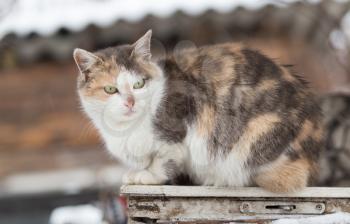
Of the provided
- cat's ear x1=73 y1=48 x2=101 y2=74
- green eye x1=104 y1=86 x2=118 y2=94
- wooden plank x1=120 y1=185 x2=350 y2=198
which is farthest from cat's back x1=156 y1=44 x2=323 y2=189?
cat's ear x1=73 y1=48 x2=101 y2=74

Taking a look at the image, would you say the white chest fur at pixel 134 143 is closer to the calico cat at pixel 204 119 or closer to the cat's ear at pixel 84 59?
the calico cat at pixel 204 119

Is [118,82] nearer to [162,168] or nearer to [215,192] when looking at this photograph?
[162,168]

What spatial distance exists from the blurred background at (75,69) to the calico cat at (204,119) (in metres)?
1.83

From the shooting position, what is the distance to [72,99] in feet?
15.5

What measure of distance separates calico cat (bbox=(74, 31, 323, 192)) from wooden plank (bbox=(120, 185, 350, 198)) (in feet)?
0.15

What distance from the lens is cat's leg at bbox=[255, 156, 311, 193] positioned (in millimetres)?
2156

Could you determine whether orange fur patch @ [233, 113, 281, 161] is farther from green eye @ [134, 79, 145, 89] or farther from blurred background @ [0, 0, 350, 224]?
blurred background @ [0, 0, 350, 224]

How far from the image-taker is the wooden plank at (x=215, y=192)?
6.90 feet

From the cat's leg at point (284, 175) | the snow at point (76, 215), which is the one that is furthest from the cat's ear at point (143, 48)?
the snow at point (76, 215)

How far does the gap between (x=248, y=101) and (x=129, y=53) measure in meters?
0.57

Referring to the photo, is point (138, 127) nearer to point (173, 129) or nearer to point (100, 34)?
point (173, 129)

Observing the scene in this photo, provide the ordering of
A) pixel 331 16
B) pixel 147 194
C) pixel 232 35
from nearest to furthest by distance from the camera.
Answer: pixel 147 194, pixel 331 16, pixel 232 35

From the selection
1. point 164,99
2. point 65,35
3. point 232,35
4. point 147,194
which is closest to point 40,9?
point 65,35

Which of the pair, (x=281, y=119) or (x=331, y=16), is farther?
(x=331, y=16)
